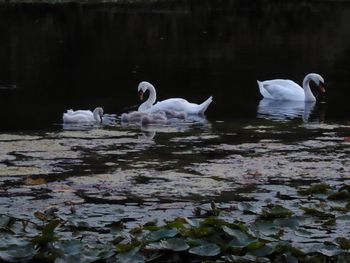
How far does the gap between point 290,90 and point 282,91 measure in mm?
188

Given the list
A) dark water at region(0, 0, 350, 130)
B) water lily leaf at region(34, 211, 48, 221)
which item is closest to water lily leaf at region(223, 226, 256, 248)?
water lily leaf at region(34, 211, 48, 221)

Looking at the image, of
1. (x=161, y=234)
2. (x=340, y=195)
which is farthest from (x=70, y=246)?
(x=340, y=195)

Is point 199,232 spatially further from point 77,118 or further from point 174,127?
point 77,118

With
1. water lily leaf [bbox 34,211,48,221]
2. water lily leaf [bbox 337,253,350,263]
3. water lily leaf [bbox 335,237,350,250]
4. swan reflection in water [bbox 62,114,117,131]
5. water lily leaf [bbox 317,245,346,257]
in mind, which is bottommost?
swan reflection in water [bbox 62,114,117,131]

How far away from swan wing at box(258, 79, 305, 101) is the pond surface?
403mm

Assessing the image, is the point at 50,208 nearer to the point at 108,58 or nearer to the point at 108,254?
the point at 108,254

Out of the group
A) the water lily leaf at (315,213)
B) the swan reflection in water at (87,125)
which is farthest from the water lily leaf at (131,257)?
the swan reflection in water at (87,125)

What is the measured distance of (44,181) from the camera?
33.9ft

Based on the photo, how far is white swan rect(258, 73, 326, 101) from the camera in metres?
20.9

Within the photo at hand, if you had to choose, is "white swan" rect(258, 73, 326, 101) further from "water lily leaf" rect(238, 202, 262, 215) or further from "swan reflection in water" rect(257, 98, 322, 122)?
"water lily leaf" rect(238, 202, 262, 215)

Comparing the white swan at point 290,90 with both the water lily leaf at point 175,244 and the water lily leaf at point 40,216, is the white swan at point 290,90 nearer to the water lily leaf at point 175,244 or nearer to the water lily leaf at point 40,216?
the water lily leaf at point 40,216

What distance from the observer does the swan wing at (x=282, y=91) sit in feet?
69.0

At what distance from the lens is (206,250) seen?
734 centimetres

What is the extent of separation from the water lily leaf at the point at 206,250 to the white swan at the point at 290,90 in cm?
1370
